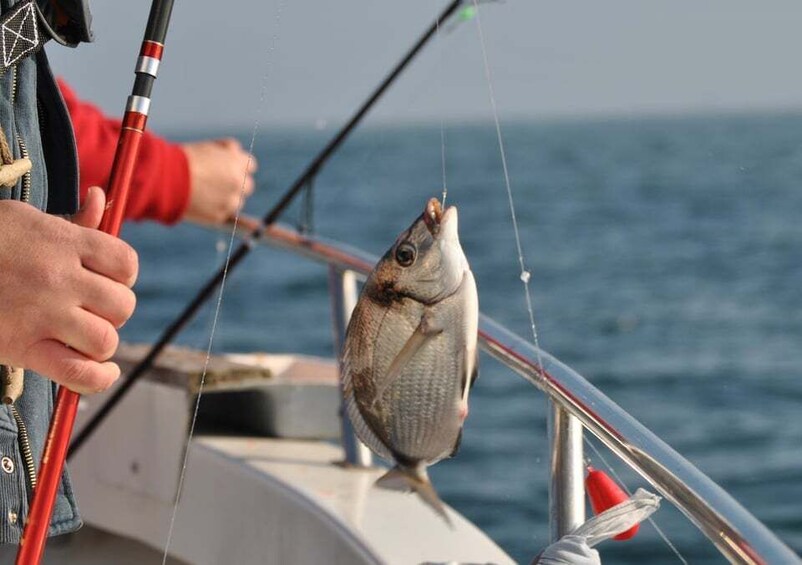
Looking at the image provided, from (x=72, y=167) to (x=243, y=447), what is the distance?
1.32m

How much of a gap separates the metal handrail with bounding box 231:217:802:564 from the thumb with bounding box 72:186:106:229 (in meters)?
0.53

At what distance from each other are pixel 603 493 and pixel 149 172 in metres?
1.80

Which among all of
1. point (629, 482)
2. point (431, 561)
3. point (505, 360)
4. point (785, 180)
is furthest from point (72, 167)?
point (785, 180)

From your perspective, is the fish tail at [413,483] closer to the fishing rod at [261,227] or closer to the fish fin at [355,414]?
the fish fin at [355,414]

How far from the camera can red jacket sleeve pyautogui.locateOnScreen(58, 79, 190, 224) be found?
2.88 metres

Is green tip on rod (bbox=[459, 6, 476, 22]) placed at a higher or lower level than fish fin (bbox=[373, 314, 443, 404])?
higher

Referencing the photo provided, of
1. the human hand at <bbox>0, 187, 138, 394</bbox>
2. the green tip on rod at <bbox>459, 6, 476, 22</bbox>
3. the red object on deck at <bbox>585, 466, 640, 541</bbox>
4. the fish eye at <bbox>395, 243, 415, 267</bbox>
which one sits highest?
the green tip on rod at <bbox>459, 6, 476, 22</bbox>

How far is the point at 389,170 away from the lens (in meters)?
32.7

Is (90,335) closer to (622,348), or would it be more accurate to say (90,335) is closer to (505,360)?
(505,360)

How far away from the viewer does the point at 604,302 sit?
43.8ft

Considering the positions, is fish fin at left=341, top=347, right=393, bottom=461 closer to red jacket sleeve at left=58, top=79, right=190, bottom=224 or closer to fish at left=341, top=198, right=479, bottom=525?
fish at left=341, top=198, right=479, bottom=525

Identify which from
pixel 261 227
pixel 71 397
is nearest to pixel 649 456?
pixel 71 397

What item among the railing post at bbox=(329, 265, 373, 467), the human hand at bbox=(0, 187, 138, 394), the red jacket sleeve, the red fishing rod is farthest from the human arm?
the human hand at bbox=(0, 187, 138, 394)

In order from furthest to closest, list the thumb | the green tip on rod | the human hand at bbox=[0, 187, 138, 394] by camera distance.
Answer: the green tip on rod → the thumb → the human hand at bbox=[0, 187, 138, 394]
